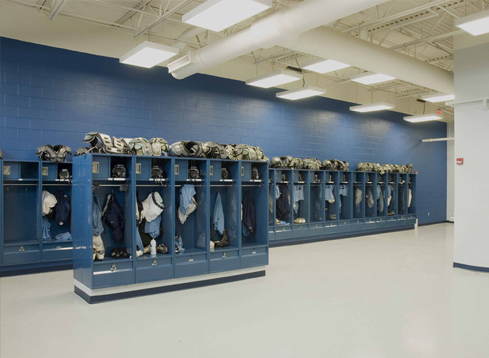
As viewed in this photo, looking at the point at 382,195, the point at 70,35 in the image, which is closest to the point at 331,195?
the point at 382,195

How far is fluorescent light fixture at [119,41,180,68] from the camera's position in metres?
6.60

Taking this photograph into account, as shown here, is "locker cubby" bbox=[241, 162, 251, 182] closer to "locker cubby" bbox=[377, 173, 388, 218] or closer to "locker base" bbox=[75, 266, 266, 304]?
"locker base" bbox=[75, 266, 266, 304]

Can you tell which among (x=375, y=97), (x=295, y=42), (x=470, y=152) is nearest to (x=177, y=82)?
(x=295, y=42)

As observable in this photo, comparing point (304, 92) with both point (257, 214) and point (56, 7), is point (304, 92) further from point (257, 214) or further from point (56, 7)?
point (56, 7)

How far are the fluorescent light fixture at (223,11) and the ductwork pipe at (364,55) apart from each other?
1.14 metres

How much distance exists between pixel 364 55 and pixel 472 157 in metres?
2.74

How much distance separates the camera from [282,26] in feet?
18.4

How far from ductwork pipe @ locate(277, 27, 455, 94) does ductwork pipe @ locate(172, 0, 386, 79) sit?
1.15 ft

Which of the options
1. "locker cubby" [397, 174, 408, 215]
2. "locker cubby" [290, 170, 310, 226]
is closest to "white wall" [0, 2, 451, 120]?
"locker cubby" [290, 170, 310, 226]

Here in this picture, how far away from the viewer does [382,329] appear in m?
4.50

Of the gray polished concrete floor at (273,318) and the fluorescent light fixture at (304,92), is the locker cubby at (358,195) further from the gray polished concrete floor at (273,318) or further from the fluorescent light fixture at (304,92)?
the gray polished concrete floor at (273,318)

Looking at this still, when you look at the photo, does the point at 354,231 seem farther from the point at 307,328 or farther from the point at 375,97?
the point at 307,328

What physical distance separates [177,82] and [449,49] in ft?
21.8

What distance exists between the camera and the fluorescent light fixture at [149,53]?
6.60m
